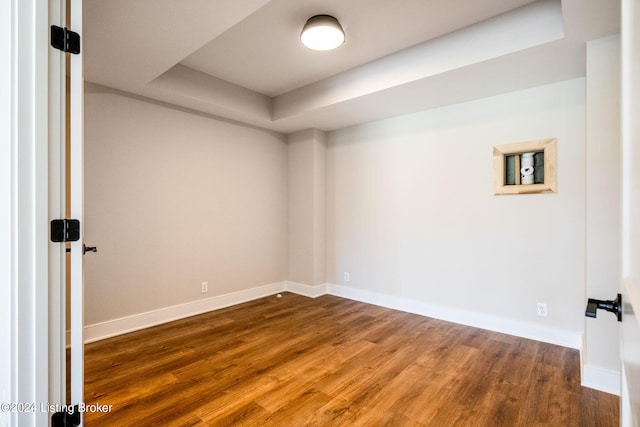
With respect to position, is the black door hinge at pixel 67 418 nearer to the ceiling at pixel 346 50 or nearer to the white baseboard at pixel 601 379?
the ceiling at pixel 346 50

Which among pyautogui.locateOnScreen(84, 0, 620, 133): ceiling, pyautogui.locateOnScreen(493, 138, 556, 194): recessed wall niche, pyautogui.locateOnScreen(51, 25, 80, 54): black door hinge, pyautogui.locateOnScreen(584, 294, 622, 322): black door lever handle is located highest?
pyautogui.locateOnScreen(84, 0, 620, 133): ceiling

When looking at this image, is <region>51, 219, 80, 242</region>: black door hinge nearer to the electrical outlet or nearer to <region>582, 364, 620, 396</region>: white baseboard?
<region>582, 364, 620, 396</region>: white baseboard

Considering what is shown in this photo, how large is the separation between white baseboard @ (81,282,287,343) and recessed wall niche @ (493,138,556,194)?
3.25m

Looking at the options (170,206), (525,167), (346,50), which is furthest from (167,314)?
(525,167)

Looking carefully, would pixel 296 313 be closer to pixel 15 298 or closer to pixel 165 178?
pixel 165 178

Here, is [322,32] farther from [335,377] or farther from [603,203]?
[335,377]

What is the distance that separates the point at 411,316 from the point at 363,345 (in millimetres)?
1014

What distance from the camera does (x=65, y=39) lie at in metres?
1.31

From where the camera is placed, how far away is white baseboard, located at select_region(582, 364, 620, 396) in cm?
204

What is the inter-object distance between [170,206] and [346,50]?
2.49 m

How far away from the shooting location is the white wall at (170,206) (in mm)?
2975

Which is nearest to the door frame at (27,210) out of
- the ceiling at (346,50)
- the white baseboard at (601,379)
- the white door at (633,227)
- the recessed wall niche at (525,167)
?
the ceiling at (346,50)

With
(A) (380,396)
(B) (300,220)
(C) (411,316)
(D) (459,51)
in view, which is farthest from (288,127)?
(A) (380,396)

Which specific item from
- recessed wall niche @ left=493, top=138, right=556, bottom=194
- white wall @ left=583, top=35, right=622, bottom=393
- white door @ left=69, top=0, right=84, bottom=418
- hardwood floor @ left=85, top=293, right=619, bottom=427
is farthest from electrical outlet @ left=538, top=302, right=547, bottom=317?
white door @ left=69, top=0, right=84, bottom=418
